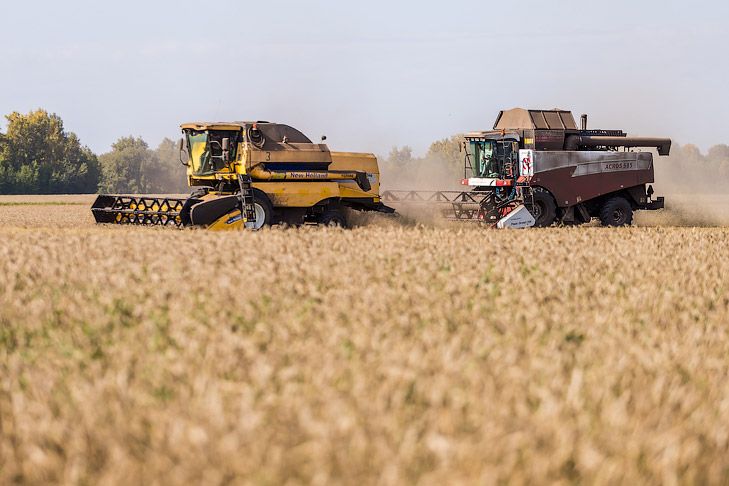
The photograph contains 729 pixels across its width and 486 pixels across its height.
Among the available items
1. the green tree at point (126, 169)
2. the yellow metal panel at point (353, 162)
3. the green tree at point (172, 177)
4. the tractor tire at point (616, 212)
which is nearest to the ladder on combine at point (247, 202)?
the yellow metal panel at point (353, 162)

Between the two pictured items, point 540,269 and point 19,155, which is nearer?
point 540,269

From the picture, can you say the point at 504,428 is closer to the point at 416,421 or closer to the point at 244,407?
the point at 416,421

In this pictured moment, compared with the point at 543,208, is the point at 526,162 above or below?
above

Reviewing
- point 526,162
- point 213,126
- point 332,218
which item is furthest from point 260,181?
point 526,162

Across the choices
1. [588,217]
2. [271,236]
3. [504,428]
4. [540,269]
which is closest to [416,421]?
[504,428]

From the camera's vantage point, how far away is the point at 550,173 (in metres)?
26.0

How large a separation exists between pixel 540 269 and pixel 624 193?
1744 centimetres

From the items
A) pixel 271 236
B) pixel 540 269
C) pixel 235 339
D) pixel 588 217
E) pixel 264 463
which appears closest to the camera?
pixel 264 463

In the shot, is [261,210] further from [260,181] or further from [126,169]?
[126,169]

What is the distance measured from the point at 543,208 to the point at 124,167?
94868 mm

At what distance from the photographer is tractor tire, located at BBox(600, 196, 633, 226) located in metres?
27.0

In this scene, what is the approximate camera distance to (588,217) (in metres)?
26.9

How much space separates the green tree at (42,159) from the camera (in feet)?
285

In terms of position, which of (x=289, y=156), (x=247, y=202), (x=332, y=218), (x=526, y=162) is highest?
(x=289, y=156)
